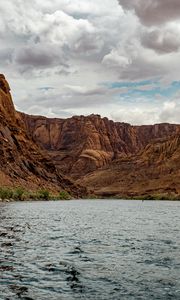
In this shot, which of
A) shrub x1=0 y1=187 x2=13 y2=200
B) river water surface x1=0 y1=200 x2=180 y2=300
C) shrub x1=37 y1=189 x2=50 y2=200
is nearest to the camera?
river water surface x1=0 y1=200 x2=180 y2=300

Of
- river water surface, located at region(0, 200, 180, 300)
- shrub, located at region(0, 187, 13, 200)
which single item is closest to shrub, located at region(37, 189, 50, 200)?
shrub, located at region(0, 187, 13, 200)

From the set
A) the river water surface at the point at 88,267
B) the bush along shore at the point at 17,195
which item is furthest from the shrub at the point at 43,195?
the river water surface at the point at 88,267

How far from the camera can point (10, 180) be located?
593 feet

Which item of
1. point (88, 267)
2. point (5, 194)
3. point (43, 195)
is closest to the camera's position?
point (88, 267)

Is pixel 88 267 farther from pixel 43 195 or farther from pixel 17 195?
pixel 43 195

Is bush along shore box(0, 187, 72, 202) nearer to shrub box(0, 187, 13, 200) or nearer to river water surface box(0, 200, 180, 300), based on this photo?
shrub box(0, 187, 13, 200)

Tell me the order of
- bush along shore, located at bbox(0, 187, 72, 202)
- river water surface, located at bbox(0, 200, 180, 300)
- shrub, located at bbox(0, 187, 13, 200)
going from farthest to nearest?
1. bush along shore, located at bbox(0, 187, 72, 202)
2. shrub, located at bbox(0, 187, 13, 200)
3. river water surface, located at bbox(0, 200, 180, 300)

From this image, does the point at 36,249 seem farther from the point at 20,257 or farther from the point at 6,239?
the point at 6,239

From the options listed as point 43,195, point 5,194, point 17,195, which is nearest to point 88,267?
point 5,194

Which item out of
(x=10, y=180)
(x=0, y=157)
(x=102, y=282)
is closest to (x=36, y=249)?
(x=102, y=282)

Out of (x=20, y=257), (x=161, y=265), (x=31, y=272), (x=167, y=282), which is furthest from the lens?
(x=20, y=257)

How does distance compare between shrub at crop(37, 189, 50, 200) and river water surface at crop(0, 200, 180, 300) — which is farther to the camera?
shrub at crop(37, 189, 50, 200)

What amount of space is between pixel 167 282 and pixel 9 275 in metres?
7.93

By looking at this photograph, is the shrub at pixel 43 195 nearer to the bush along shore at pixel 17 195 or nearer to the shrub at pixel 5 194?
the bush along shore at pixel 17 195
